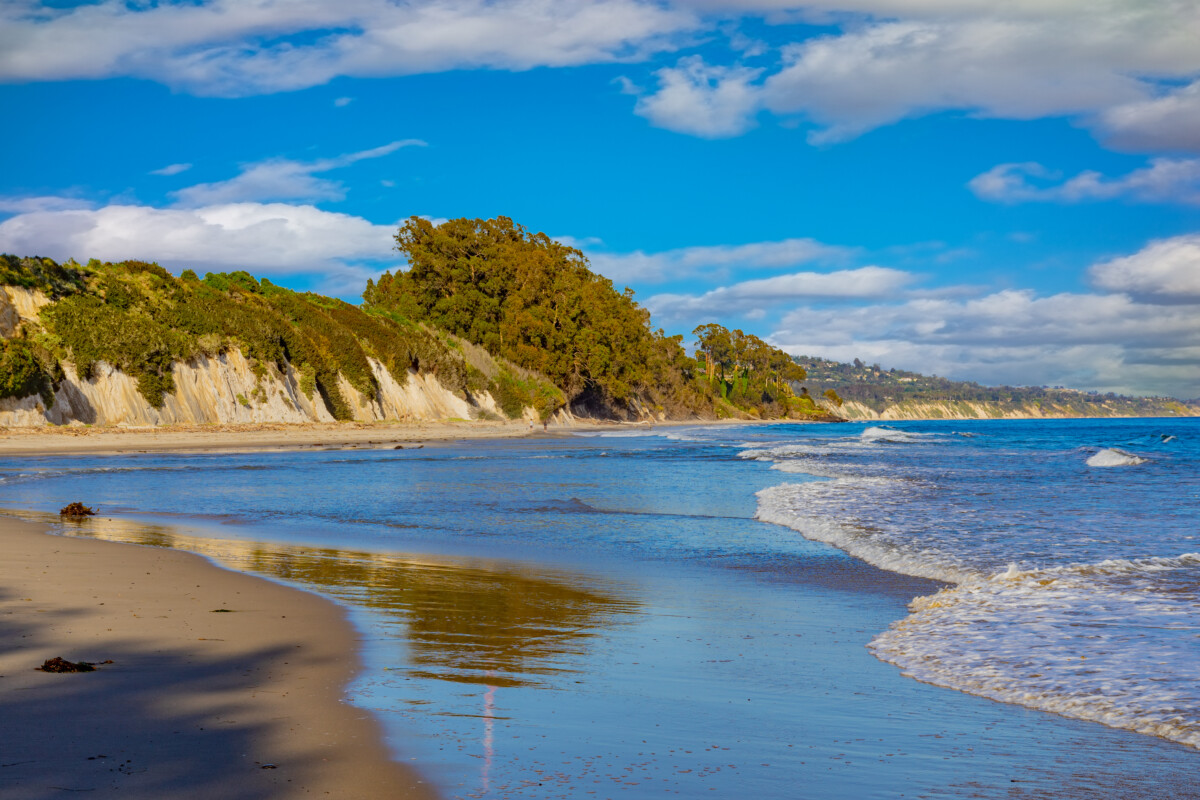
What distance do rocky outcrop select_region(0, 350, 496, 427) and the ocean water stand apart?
27.6 m

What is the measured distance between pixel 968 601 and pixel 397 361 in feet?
225

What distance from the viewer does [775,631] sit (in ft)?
23.8

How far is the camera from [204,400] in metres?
50.9

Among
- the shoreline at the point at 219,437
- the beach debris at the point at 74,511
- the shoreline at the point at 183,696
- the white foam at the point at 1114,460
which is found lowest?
the white foam at the point at 1114,460

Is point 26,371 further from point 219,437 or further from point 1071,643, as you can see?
point 1071,643

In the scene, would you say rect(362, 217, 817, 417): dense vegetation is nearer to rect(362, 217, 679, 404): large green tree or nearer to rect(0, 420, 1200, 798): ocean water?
rect(362, 217, 679, 404): large green tree

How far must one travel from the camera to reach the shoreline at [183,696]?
3.63m

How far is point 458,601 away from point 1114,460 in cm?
3208

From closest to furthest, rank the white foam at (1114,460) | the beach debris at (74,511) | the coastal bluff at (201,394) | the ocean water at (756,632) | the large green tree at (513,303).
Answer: the ocean water at (756,632) < the beach debris at (74,511) < the white foam at (1114,460) < the coastal bluff at (201,394) < the large green tree at (513,303)

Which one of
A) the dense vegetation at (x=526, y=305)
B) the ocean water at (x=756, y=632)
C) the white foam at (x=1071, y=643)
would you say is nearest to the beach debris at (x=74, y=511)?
the ocean water at (x=756, y=632)

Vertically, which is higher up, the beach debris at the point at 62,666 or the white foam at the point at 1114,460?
the beach debris at the point at 62,666

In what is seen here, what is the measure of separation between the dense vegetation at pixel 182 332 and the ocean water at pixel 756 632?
2885cm

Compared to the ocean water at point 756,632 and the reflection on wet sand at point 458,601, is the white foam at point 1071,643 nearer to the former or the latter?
the ocean water at point 756,632

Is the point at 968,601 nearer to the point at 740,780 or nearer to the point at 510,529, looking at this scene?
the point at 740,780
